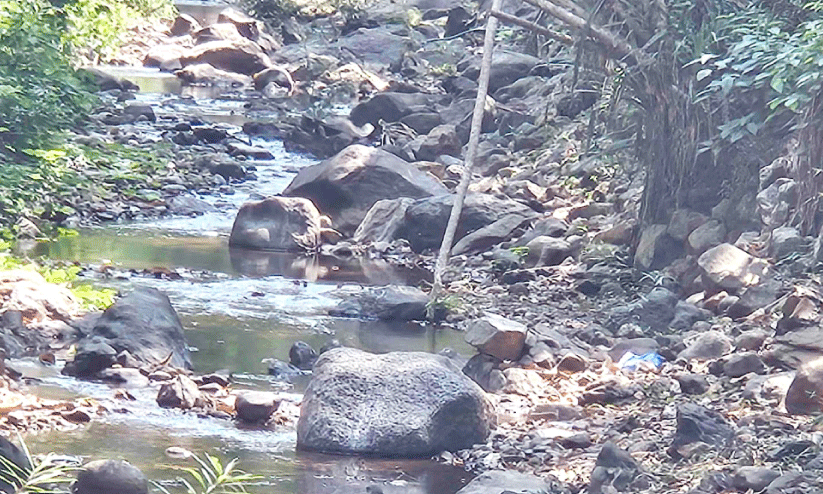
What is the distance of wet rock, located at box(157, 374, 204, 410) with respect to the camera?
24.3 ft

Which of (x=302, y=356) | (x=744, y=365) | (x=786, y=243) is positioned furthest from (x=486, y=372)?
(x=786, y=243)

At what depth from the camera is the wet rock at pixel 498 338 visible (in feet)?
27.7

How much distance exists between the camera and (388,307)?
10.2 meters

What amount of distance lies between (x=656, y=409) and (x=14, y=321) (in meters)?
3.80

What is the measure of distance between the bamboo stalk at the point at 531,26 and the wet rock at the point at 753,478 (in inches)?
203

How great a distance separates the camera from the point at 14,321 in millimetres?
8477

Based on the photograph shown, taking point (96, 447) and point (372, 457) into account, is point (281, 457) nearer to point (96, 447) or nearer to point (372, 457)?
point (372, 457)

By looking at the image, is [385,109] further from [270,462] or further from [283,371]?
[270,462]

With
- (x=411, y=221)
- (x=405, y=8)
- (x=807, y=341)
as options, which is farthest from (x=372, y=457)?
(x=405, y=8)

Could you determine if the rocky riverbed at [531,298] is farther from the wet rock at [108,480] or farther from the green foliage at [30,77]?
the wet rock at [108,480]

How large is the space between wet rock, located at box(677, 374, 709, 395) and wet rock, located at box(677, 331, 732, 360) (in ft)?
2.24

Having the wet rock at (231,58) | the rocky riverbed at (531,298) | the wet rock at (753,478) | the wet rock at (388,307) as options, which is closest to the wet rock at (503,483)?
the rocky riverbed at (531,298)

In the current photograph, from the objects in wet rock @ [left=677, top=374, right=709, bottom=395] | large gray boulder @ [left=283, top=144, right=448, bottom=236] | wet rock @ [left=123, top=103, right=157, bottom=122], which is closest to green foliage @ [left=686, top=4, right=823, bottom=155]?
wet rock @ [left=677, top=374, right=709, bottom=395]

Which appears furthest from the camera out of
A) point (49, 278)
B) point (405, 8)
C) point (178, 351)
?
point (405, 8)
